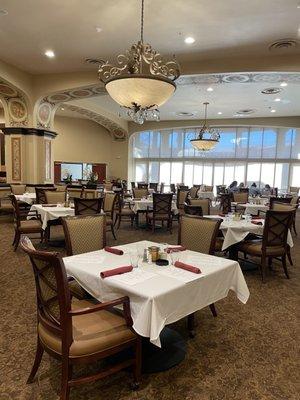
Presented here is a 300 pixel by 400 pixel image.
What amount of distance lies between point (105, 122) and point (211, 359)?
1220cm

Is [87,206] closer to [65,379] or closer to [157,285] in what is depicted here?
[157,285]

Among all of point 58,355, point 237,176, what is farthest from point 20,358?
point 237,176

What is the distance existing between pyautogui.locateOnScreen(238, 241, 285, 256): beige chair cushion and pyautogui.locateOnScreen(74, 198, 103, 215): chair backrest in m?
2.51

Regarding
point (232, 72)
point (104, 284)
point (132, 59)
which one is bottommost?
point (104, 284)

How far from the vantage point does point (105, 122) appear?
1337cm

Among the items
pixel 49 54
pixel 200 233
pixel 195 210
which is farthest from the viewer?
pixel 49 54

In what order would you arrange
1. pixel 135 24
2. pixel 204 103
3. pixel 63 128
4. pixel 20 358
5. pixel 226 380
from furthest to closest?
pixel 63 128 → pixel 204 103 → pixel 135 24 → pixel 20 358 → pixel 226 380

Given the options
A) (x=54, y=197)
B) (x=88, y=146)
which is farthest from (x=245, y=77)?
(x=88, y=146)

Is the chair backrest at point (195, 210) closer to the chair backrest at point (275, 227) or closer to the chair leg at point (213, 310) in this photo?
the chair backrest at point (275, 227)

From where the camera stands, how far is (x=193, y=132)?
15344mm

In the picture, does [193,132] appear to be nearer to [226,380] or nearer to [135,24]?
[135,24]

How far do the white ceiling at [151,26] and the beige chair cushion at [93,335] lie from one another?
4.22 metres

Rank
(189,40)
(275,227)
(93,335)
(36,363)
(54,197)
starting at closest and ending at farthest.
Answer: (93,335), (36,363), (275,227), (189,40), (54,197)

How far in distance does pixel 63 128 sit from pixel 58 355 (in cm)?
1370
